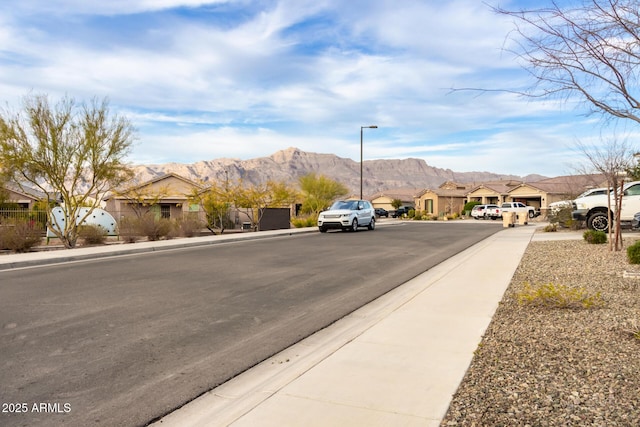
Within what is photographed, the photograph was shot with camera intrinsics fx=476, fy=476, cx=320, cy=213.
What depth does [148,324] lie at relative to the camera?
658cm

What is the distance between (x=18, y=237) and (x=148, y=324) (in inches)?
571

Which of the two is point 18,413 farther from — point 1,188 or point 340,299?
point 1,188

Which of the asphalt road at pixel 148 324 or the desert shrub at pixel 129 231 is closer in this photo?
the asphalt road at pixel 148 324

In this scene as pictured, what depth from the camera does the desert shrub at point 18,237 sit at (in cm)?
1784

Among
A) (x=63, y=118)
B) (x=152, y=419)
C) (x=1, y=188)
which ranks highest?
(x=63, y=118)

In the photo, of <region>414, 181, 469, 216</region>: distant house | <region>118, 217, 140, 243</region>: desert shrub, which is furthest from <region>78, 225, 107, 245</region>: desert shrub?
<region>414, 181, 469, 216</region>: distant house

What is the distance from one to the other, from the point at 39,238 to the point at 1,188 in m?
3.66

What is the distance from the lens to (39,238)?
19.0 meters

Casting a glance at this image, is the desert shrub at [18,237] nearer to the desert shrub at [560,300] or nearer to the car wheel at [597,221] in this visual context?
the desert shrub at [560,300]

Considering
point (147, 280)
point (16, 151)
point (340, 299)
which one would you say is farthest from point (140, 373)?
point (16, 151)

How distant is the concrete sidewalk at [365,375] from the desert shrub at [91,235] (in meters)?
17.1

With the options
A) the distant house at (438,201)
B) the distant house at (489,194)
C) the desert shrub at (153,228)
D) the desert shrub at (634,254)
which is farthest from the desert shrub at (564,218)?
the distant house at (438,201)

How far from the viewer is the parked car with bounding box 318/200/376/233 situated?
27125 mm

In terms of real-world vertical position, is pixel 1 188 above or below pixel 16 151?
below
